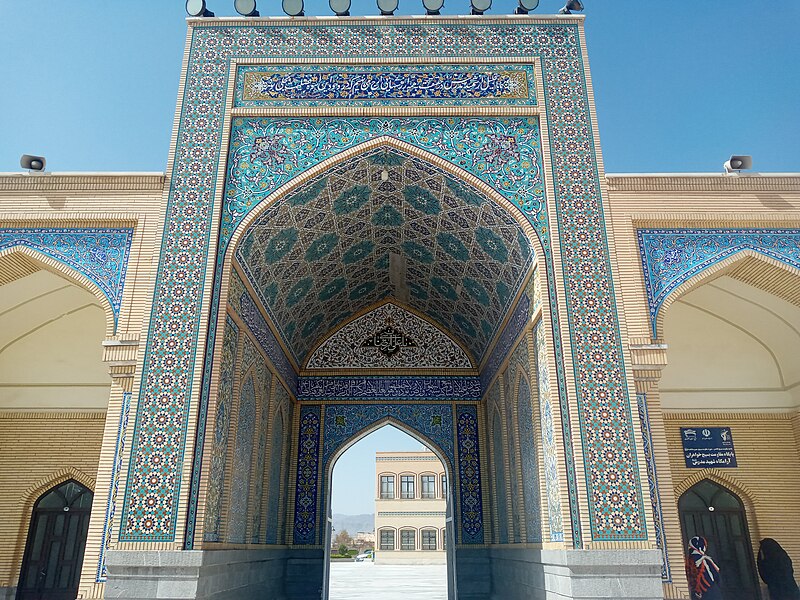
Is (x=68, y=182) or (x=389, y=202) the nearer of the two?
(x=68, y=182)

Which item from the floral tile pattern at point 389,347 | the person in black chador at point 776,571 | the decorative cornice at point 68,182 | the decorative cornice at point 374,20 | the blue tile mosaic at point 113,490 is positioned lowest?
the person in black chador at point 776,571

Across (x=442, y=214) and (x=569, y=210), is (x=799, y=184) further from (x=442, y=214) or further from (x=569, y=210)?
(x=442, y=214)

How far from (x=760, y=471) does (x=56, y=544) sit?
300 inches

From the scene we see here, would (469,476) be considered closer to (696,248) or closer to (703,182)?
(696,248)

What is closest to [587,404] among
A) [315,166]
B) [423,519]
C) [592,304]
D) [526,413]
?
[592,304]

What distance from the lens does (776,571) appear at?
7039 mm

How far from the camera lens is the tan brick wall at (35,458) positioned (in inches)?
289

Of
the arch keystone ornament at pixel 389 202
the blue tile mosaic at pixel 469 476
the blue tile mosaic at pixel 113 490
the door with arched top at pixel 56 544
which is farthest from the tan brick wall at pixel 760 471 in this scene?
the door with arched top at pixel 56 544

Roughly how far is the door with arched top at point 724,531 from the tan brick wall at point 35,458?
254 inches

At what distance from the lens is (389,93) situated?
587 centimetres

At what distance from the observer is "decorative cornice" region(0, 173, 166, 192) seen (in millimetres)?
5719

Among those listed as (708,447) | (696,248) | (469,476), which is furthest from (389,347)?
(696,248)

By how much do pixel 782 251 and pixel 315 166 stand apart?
392cm

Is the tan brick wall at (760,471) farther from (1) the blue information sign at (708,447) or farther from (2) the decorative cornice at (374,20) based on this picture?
(2) the decorative cornice at (374,20)
